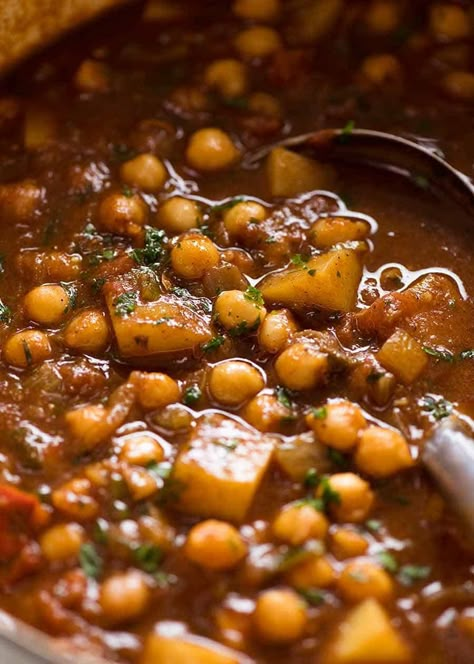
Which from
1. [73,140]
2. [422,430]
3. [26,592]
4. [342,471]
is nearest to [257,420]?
[342,471]

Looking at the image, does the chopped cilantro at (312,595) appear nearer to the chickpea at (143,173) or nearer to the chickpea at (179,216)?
the chickpea at (179,216)

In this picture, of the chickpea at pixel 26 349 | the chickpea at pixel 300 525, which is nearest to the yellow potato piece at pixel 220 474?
the chickpea at pixel 300 525

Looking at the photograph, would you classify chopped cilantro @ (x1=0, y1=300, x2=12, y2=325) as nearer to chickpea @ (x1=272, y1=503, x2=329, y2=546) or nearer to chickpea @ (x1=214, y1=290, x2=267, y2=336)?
chickpea @ (x1=214, y1=290, x2=267, y2=336)

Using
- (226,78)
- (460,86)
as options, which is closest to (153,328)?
(226,78)

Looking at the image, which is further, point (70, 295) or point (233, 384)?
point (70, 295)

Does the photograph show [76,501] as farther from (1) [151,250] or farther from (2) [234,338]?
(1) [151,250]

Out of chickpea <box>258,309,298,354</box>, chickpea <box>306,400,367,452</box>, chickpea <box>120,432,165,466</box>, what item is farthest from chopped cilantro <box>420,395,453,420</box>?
chickpea <box>120,432,165,466</box>
